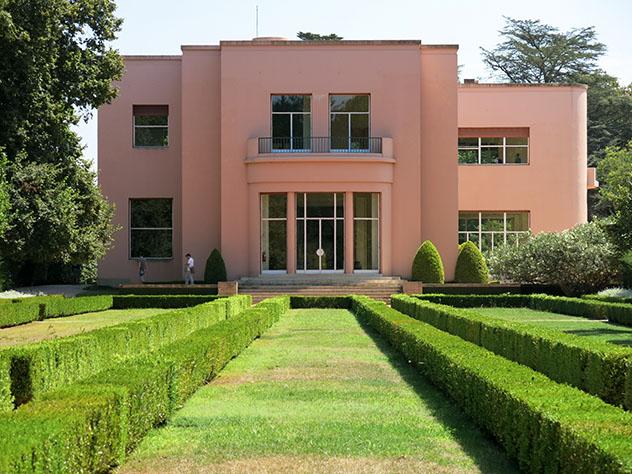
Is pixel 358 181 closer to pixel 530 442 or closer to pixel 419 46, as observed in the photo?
pixel 419 46

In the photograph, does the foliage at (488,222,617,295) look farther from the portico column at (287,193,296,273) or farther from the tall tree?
the tall tree

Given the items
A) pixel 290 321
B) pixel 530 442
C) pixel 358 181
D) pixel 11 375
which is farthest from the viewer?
pixel 358 181

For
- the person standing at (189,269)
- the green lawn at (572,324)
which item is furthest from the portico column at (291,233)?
the green lawn at (572,324)

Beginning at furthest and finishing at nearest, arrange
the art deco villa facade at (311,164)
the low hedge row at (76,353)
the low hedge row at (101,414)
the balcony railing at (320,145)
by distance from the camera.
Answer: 1. the balcony railing at (320,145)
2. the art deco villa facade at (311,164)
3. the low hedge row at (76,353)
4. the low hedge row at (101,414)

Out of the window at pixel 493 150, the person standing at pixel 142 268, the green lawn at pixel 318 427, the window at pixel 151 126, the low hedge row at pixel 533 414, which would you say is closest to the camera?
the low hedge row at pixel 533 414

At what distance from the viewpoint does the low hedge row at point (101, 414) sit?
611 cm

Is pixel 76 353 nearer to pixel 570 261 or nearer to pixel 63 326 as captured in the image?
pixel 63 326

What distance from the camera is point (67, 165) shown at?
1331 inches

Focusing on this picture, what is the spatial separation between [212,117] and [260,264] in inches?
273

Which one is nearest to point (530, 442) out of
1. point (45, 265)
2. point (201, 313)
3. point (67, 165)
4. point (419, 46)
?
point (201, 313)

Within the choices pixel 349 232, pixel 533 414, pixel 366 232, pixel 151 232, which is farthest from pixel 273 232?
pixel 533 414

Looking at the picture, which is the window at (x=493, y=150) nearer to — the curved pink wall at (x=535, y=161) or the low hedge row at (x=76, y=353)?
the curved pink wall at (x=535, y=161)

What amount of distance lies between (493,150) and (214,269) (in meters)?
15.6

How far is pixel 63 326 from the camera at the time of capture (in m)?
24.6
